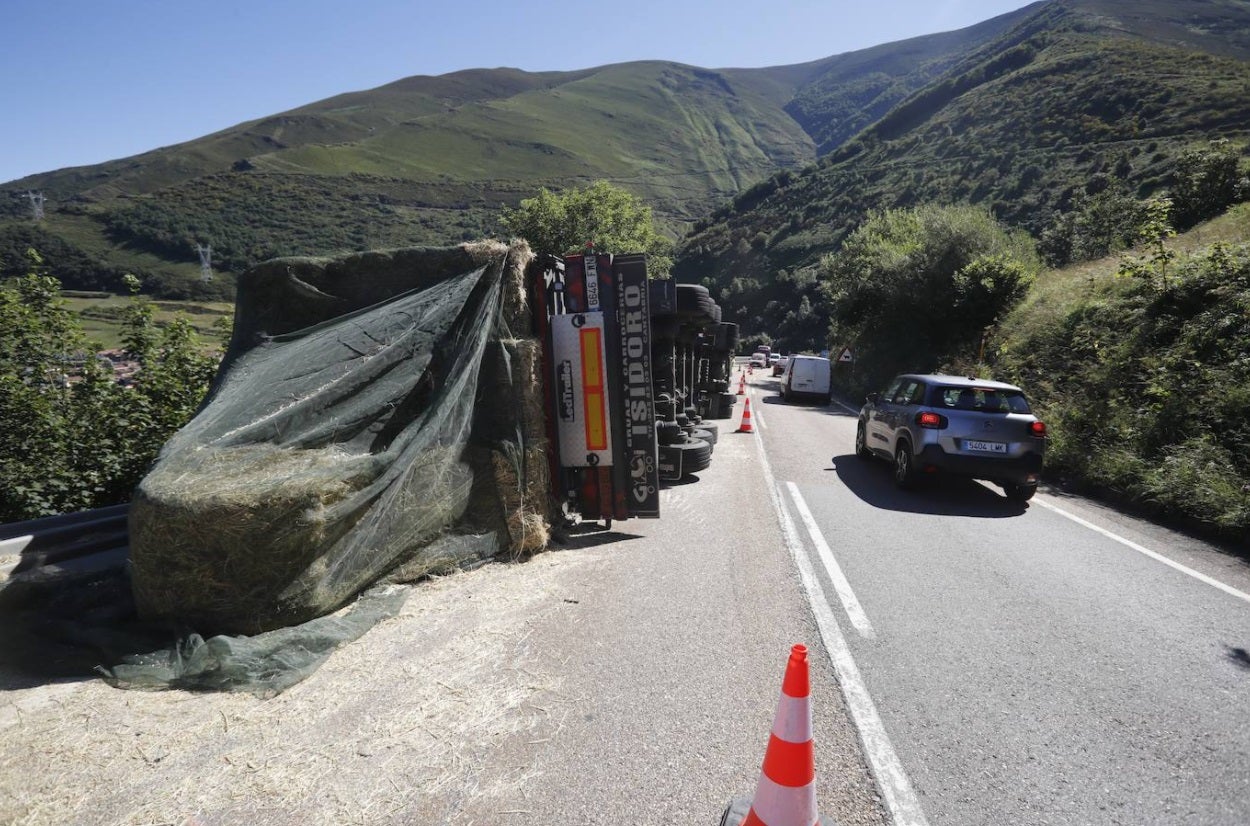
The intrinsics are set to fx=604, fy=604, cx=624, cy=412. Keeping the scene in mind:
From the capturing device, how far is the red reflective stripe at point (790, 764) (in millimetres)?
2166

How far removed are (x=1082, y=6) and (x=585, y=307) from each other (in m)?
137

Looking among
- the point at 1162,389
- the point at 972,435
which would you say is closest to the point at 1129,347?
the point at 1162,389

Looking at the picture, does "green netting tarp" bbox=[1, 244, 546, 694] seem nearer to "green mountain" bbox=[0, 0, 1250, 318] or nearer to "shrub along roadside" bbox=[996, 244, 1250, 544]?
"shrub along roadside" bbox=[996, 244, 1250, 544]

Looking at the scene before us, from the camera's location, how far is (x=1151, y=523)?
723 cm

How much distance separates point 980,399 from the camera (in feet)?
26.2

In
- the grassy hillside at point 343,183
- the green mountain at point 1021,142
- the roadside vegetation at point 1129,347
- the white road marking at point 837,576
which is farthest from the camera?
the grassy hillside at point 343,183

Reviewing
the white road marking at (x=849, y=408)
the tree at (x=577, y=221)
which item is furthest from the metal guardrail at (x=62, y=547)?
the tree at (x=577, y=221)

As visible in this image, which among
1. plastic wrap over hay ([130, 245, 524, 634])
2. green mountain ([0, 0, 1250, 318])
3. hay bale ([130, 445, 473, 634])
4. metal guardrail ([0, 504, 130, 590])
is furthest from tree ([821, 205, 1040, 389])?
metal guardrail ([0, 504, 130, 590])

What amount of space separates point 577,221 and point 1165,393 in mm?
28553

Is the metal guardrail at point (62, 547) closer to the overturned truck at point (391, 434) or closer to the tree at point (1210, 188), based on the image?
the overturned truck at point (391, 434)

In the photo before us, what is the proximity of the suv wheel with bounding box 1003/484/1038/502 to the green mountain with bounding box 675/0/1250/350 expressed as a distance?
34.8m

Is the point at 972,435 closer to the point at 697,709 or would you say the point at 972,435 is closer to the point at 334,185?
the point at 697,709

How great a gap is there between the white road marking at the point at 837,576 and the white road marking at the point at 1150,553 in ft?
10.2

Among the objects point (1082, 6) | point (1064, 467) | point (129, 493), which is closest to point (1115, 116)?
point (1064, 467)
